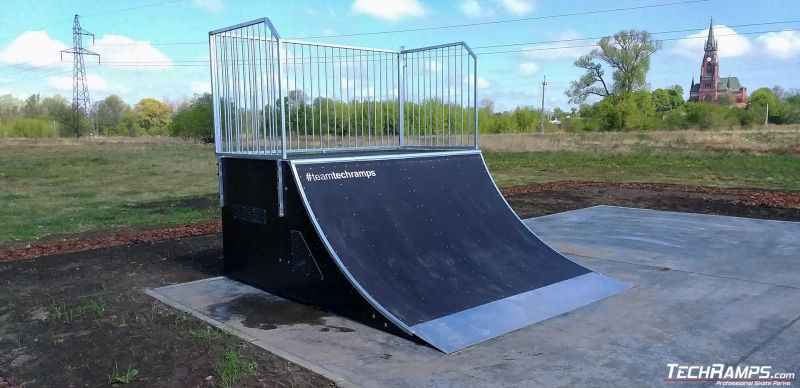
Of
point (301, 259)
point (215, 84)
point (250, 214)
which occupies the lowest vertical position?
point (301, 259)

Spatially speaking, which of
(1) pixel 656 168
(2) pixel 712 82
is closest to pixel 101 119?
(1) pixel 656 168

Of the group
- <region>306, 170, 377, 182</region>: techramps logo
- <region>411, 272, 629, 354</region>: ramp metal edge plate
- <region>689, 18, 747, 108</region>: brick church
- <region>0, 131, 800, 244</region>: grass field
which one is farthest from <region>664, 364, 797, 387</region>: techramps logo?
<region>689, 18, 747, 108</region>: brick church

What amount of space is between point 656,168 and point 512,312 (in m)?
20.6

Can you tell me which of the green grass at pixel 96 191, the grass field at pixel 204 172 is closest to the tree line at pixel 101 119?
the grass field at pixel 204 172

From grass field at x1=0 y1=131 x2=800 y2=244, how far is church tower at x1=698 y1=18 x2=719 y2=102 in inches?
4120

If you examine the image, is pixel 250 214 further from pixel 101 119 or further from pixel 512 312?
pixel 101 119

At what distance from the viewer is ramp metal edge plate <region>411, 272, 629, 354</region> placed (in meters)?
4.25

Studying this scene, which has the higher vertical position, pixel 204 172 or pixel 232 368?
pixel 204 172

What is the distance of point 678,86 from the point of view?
103 metres

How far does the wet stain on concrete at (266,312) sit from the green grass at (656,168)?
13.1 m

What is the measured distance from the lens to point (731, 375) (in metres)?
3.63

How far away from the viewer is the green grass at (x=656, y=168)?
18.4m

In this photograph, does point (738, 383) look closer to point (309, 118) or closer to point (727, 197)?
point (309, 118)

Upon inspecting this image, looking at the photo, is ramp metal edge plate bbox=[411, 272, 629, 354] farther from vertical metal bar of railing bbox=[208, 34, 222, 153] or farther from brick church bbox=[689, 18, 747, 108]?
brick church bbox=[689, 18, 747, 108]
